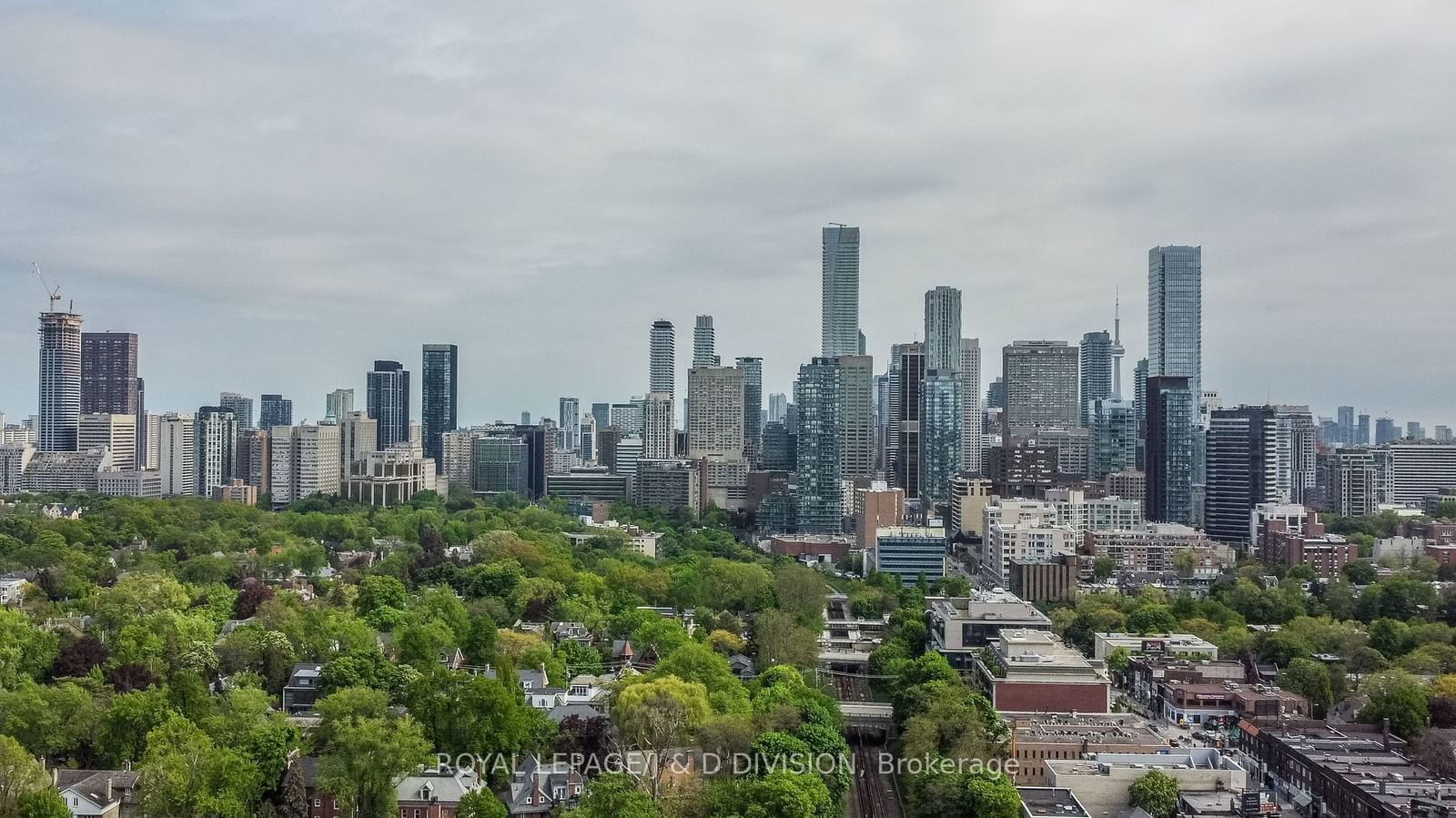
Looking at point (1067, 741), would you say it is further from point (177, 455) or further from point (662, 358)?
point (662, 358)

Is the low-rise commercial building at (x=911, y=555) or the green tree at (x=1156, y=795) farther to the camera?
the low-rise commercial building at (x=911, y=555)

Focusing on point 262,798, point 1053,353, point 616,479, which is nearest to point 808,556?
point 616,479

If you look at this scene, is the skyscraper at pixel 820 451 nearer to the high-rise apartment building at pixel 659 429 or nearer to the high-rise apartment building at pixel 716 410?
the high-rise apartment building at pixel 716 410

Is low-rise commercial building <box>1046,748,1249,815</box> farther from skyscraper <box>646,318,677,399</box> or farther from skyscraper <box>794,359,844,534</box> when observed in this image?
skyscraper <box>646,318,677,399</box>

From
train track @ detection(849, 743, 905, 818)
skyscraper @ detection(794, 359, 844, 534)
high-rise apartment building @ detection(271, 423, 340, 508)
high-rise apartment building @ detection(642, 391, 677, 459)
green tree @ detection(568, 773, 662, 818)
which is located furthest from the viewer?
high-rise apartment building @ detection(642, 391, 677, 459)

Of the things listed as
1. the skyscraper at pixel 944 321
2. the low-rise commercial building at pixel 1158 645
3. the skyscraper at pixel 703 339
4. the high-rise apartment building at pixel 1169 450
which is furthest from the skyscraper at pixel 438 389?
the low-rise commercial building at pixel 1158 645

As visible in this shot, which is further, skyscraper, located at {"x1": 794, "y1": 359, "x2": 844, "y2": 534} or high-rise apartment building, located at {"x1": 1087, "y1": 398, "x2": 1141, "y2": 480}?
high-rise apartment building, located at {"x1": 1087, "y1": 398, "x2": 1141, "y2": 480}

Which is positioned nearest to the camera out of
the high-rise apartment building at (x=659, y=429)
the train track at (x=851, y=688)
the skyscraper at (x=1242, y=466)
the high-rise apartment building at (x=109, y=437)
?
the train track at (x=851, y=688)

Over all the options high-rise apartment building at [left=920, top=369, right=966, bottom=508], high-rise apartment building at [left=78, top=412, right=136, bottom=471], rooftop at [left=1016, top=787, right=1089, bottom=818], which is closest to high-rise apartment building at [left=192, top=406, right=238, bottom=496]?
high-rise apartment building at [left=78, top=412, right=136, bottom=471]
